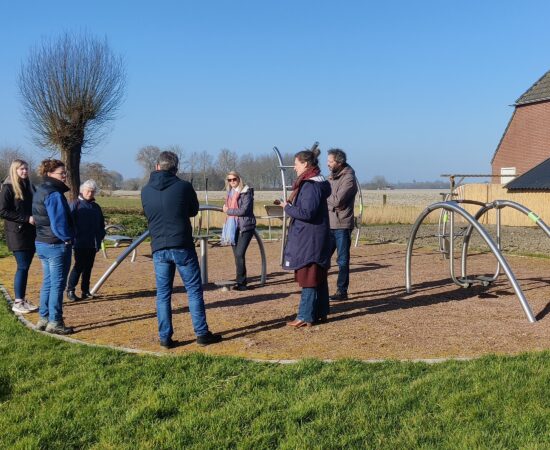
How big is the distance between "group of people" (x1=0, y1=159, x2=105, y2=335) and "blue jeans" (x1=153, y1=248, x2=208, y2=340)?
1.18 m

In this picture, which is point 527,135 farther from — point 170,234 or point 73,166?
point 170,234

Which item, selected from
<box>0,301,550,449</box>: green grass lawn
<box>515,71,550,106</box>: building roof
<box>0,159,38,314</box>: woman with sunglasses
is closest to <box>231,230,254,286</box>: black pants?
<box>0,159,38,314</box>: woman with sunglasses

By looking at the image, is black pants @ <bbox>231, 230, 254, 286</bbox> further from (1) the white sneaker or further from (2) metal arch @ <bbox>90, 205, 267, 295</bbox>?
(1) the white sneaker

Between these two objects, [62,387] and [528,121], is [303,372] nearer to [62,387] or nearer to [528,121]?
[62,387]

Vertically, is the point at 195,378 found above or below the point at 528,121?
below

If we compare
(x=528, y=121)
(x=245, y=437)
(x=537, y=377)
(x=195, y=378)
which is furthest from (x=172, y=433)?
(x=528, y=121)

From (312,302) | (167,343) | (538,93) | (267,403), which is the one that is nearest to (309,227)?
(312,302)

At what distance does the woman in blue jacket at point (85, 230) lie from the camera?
804 cm

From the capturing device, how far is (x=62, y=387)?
15.1 feet

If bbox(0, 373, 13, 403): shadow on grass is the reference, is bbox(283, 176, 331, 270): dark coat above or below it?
above

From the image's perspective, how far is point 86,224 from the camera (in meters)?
8.04

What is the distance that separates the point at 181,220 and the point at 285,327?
1718 mm

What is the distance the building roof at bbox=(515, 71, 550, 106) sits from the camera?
93.5 ft

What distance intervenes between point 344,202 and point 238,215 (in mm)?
1410
